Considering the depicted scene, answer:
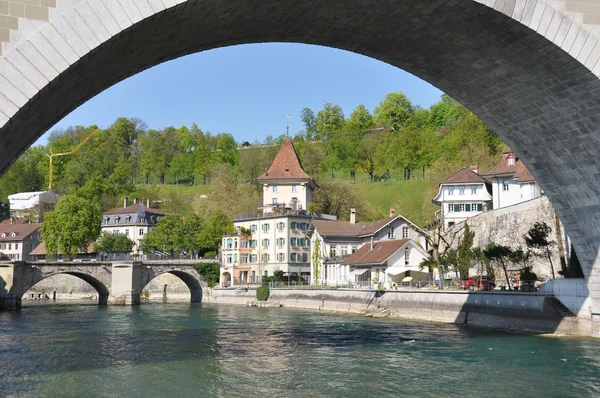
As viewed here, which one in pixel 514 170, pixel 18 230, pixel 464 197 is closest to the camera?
pixel 514 170

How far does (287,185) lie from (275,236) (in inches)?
282

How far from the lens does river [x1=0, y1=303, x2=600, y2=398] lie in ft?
56.5

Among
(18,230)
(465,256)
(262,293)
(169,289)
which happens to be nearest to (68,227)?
(169,289)

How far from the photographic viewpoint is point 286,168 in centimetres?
7394

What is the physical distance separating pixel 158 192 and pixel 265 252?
42.2 metres

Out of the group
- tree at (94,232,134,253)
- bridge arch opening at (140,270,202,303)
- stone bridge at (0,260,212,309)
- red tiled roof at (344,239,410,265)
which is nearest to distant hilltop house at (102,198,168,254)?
tree at (94,232,134,253)

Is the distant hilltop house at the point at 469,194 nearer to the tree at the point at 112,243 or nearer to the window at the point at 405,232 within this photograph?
the window at the point at 405,232

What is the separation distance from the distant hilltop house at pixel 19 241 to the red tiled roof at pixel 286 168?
37007 millimetres

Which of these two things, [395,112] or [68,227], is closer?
[68,227]

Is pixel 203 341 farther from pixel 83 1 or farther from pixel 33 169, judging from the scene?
pixel 33 169

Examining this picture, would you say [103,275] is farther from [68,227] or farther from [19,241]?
[19,241]

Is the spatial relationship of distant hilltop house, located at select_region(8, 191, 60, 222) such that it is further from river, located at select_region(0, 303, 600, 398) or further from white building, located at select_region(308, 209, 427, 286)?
river, located at select_region(0, 303, 600, 398)

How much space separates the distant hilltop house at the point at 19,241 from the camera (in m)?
90.9

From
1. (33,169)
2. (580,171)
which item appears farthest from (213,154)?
(580,171)
